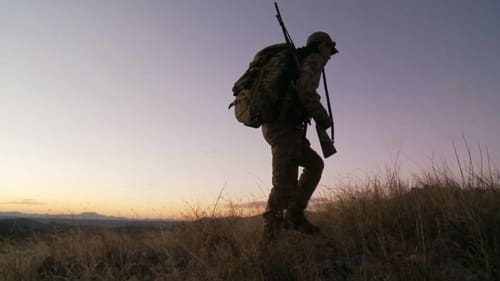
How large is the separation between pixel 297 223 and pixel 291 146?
746 millimetres

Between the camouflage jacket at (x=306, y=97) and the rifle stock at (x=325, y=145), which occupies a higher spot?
the camouflage jacket at (x=306, y=97)

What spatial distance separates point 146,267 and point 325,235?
1761 millimetres

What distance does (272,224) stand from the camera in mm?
3520

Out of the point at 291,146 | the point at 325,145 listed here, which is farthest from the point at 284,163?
the point at 325,145

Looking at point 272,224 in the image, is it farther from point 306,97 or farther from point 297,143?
point 306,97

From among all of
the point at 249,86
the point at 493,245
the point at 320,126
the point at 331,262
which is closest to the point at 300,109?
the point at 320,126

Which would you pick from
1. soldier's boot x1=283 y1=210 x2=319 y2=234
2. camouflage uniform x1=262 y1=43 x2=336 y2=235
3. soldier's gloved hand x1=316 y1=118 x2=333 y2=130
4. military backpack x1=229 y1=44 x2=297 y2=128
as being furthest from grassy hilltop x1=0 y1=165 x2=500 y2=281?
military backpack x1=229 y1=44 x2=297 y2=128

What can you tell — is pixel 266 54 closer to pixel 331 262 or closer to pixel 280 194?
pixel 280 194

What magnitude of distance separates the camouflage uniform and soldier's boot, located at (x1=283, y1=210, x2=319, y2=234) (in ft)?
0.07

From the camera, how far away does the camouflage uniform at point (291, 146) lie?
3525 mm

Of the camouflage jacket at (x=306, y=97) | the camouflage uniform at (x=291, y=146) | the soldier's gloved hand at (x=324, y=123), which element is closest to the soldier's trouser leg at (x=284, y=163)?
the camouflage uniform at (x=291, y=146)

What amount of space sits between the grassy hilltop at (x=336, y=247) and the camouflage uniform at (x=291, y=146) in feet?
0.94

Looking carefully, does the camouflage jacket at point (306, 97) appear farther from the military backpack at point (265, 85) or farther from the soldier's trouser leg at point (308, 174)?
the soldier's trouser leg at point (308, 174)

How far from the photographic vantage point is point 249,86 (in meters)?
3.75
